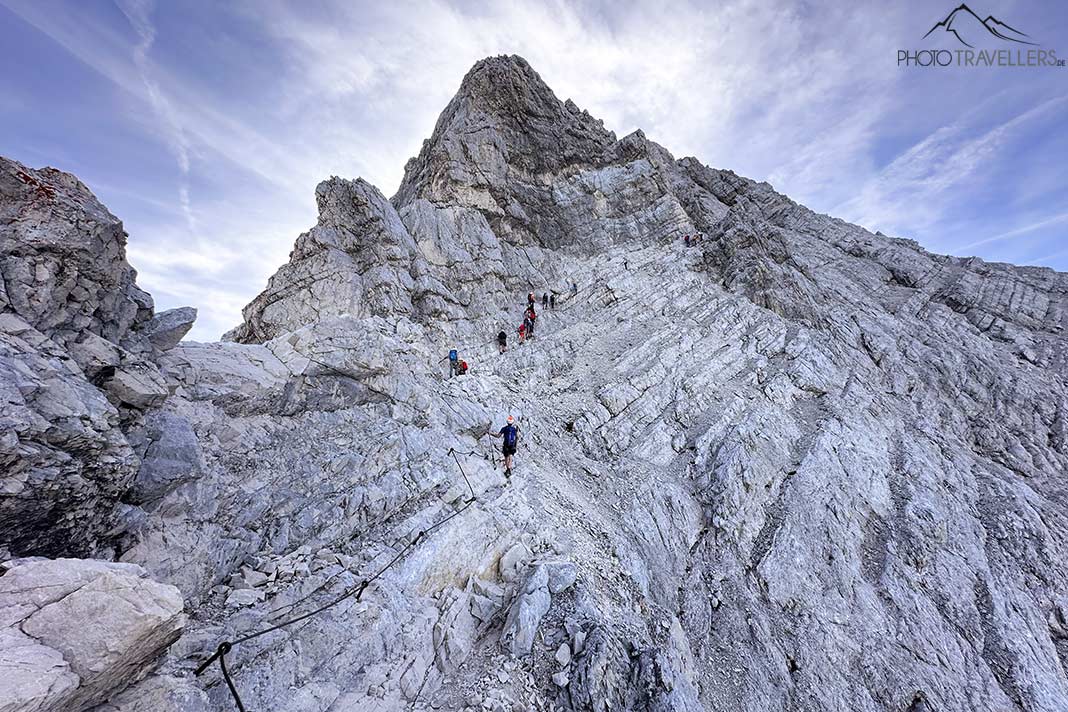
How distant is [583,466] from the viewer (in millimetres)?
17297

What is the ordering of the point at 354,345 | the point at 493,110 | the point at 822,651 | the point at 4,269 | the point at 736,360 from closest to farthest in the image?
1. the point at 4,269
2. the point at 822,651
3. the point at 354,345
4. the point at 736,360
5. the point at 493,110

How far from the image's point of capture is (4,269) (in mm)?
7988

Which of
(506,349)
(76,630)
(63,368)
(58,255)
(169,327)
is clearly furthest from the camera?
(506,349)

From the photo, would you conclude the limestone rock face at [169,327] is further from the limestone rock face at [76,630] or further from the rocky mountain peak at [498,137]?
the rocky mountain peak at [498,137]

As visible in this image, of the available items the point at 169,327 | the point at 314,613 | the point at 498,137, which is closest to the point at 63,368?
the point at 169,327

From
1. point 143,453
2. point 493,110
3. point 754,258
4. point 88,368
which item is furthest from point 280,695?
point 493,110

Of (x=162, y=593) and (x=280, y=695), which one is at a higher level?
(x=162, y=593)

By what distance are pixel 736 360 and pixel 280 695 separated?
22945 millimetres

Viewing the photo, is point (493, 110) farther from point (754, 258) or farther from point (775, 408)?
point (775, 408)

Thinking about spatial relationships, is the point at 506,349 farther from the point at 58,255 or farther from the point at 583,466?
the point at 58,255

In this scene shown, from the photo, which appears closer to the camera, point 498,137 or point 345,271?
point 345,271

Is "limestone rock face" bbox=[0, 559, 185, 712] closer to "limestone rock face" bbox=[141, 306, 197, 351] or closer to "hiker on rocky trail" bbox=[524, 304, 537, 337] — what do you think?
"limestone rock face" bbox=[141, 306, 197, 351]

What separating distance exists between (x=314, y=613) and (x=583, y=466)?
36.3 ft

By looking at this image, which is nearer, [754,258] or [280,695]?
[280,695]
